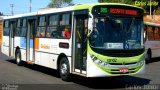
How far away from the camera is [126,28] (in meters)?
13.2

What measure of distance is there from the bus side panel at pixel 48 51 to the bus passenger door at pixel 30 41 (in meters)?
0.75

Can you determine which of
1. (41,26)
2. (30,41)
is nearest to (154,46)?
(30,41)

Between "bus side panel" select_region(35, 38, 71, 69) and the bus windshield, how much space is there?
1.78 m

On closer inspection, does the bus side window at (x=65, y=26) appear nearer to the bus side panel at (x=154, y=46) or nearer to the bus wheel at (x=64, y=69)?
the bus wheel at (x=64, y=69)

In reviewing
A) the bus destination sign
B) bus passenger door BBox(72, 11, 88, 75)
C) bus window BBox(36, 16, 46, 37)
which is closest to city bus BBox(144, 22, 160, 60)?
bus window BBox(36, 16, 46, 37)

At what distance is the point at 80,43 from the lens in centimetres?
1356

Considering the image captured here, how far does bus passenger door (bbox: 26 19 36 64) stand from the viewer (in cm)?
1835

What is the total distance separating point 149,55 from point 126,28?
9.96 m

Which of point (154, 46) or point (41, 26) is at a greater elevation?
point (41, 26)

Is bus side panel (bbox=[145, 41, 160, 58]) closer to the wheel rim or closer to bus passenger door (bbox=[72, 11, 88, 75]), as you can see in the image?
the wheel rim

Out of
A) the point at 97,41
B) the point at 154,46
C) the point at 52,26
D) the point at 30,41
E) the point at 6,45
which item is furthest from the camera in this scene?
the point at 154,46

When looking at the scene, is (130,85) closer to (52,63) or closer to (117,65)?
(117,65)

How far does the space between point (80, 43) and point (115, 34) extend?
1332 mm

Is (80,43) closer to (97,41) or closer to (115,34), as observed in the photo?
(97,41)
